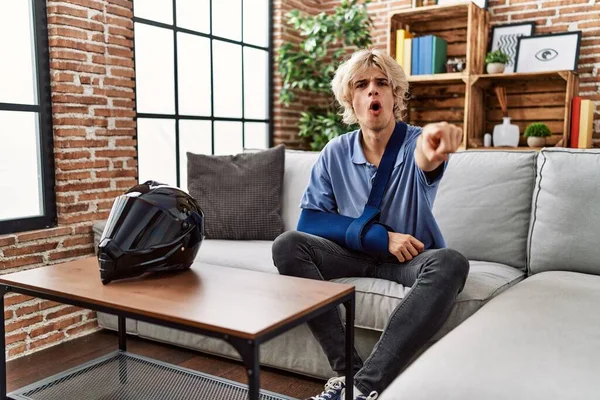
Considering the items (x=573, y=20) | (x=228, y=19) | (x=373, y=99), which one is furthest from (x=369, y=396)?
(x=573, y=20)

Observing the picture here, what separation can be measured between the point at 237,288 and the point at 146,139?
6.63ft

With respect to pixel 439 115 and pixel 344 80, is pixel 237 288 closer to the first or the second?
pixel 344 80

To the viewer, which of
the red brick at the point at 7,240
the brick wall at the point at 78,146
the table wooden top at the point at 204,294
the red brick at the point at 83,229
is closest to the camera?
the table wooden top at the point at 204,294

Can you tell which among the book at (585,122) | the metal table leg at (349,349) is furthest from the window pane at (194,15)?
the metal table leg at (349,349)

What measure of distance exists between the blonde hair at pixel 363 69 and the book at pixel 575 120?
186 cm

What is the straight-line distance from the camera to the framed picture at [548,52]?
3.65 metres

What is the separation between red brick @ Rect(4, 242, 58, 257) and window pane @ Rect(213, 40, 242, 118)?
161 cm

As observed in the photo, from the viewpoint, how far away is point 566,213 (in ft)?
6.72

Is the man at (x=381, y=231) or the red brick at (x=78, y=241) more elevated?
the man at (x=381, y=231)

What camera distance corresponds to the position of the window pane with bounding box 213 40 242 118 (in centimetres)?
385

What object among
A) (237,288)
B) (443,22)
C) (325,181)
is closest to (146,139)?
(325,181)

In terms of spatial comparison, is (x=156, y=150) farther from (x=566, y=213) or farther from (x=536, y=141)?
(x=536, y=141)

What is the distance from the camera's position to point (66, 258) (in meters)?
2.61

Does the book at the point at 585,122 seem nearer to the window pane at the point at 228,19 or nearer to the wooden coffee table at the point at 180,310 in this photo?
the window pane at the point at 228,19
